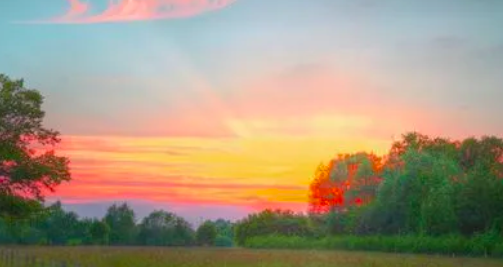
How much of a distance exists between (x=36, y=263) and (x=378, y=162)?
9349 cm

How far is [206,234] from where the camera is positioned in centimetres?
14500

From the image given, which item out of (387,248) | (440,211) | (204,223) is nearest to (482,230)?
(440,211)

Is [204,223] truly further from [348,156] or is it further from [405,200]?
[405,200]

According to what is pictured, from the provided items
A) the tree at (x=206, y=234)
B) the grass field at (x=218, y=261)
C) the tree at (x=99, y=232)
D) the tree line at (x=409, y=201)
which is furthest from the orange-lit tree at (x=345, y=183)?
the grass field at (x=218, y=261)

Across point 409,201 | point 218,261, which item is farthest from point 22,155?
point 409,201

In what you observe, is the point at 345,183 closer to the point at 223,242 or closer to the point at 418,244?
the point at 223,242

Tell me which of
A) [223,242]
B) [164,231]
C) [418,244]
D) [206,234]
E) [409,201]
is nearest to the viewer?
[418,244]

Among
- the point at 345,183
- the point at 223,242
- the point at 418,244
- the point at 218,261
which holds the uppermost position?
the point at 345,183

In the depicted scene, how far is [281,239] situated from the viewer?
114 metres

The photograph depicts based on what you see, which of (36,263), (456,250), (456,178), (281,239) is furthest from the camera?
(281,239)

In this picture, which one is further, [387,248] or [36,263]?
[387,248]

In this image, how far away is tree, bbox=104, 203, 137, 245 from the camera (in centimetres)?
13238

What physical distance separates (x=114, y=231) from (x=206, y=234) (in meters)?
18.2

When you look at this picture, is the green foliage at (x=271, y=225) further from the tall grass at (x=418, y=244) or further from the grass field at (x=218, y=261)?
the grass field at (x=218, y=261)
